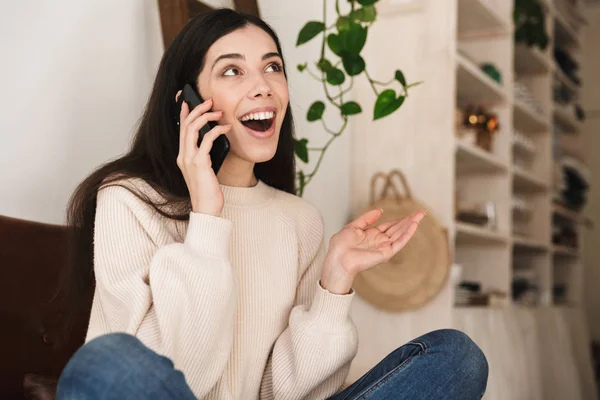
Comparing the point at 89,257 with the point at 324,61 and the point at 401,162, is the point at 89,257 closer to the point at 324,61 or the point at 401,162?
the point at 324,61

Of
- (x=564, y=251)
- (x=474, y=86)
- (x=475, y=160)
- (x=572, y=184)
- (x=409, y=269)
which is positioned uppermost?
(x=474, y=86)

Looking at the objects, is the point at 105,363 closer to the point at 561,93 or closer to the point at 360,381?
the point at 360,381

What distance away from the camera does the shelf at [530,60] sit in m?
3.89

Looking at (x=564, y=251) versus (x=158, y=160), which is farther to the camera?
(x=564, y=251)

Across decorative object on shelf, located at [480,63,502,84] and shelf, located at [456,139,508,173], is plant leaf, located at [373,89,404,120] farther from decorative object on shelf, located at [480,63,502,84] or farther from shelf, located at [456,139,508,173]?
decorative object on shelf, located at [480,63,502,84]

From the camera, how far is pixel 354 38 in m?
2.17

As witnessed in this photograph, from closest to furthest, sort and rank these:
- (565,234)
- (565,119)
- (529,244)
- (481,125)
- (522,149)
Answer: (481,125), (529,244), (522,149), (565,234), (565,119)

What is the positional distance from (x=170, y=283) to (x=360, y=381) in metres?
0.39

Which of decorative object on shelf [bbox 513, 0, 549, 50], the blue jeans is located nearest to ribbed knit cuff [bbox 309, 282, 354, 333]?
the blue jeans

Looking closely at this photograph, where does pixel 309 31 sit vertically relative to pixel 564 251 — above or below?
above

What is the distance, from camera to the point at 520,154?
4.17 metres

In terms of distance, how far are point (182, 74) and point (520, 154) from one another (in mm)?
3058

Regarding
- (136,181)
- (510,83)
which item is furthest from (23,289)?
(510,83)

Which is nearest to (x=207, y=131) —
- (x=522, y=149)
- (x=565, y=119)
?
(x=522, y=149)
